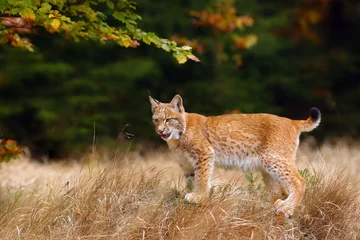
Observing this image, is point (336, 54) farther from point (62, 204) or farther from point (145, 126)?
point (62, 204)

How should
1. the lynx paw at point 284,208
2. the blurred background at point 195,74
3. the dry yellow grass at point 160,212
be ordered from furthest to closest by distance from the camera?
1. the blurred background at point 195,74
2. the lynx paw at point 284,208
3. the dry yellow grass at point 160,212

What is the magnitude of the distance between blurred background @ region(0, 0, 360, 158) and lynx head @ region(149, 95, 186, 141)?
7282mm

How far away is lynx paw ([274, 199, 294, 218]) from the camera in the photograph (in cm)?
632

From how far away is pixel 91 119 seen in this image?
15.9 meters

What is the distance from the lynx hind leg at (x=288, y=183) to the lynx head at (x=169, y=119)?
98 cm

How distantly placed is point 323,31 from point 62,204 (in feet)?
49.5

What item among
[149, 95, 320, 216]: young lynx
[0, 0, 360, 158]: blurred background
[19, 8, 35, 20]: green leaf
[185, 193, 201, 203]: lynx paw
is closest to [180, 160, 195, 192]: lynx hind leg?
[149, 95, 320, 216]: young lynx

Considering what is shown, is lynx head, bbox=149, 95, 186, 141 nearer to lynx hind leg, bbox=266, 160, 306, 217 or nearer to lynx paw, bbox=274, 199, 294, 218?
lynx hind leg, bbox=266, 160, 306, 217

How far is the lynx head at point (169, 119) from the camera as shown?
7176mm

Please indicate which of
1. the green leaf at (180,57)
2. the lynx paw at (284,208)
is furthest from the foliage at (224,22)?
the lynx paw at (284,208)

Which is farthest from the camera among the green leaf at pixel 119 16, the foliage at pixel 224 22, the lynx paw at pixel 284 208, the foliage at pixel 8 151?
the foliage at pixel 224 22

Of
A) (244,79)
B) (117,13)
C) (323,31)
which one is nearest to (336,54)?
(323,31)

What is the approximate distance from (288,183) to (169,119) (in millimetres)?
1337

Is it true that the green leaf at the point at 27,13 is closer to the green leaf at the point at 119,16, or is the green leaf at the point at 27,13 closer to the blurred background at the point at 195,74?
the green leaf at the point at 119,16
